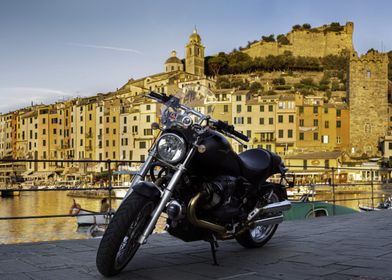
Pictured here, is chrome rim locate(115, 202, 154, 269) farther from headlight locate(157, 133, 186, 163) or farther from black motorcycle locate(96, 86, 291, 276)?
headlight locate(157, 133, 186, 163)

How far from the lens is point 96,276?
3564mm

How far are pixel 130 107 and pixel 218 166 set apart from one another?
65.7 meters

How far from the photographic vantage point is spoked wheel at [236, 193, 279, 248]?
4.81 metres

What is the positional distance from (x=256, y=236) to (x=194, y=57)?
9786 cm

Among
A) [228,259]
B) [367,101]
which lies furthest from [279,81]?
[228,259]

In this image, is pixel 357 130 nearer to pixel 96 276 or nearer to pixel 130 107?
pixel 130 107

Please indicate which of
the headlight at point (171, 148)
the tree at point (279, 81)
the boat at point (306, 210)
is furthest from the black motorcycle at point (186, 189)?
the tree at point (279, 81)

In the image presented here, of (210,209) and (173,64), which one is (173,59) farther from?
(210,209)

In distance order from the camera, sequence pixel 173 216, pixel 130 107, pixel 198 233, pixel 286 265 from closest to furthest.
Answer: pixel 173 216, pixel 198 233, pixel 286 265, pixel 130 107

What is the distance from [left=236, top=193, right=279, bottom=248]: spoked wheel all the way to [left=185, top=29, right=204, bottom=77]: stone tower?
315ft

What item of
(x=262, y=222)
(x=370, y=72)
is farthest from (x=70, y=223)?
(x=370, y=72)

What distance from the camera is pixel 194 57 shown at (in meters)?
101

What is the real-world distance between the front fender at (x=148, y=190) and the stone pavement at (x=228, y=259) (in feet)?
1.89

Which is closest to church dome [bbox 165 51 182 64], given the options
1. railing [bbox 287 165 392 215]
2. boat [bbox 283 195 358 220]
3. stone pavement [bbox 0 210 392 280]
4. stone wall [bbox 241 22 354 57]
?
stone wall [bbox 241 22 354 57]
